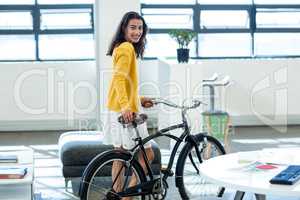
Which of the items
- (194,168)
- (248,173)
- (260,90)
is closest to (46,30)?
(260,90)

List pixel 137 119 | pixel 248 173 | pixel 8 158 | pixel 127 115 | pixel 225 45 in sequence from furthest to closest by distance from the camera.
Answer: pixel 225 45, pixel 8 158, pixel 137 119, pixel 127 115, pixel 248 173

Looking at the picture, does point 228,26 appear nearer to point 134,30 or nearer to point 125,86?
point 134,30

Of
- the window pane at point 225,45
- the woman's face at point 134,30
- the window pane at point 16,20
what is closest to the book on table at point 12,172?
the woman's face at point 134,30

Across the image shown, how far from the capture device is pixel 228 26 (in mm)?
9523

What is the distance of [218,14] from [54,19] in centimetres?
255

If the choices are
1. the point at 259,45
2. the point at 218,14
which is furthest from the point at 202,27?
the point at 259,45

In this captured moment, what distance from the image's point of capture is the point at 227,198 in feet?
16.0

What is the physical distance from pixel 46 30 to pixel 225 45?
2791mm

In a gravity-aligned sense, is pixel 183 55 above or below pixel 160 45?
below

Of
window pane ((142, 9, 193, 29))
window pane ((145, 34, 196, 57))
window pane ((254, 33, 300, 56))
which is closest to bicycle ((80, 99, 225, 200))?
window pane ((145, 34, 196, 57))

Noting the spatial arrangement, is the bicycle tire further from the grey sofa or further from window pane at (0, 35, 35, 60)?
window pane at (0, 35, 35, 60)

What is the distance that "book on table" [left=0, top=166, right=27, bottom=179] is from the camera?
12.0ft

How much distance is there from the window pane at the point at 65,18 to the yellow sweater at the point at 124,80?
4.97m

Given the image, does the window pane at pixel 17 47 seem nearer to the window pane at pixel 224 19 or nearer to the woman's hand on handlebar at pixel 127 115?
the window pane at pixel 224 19
